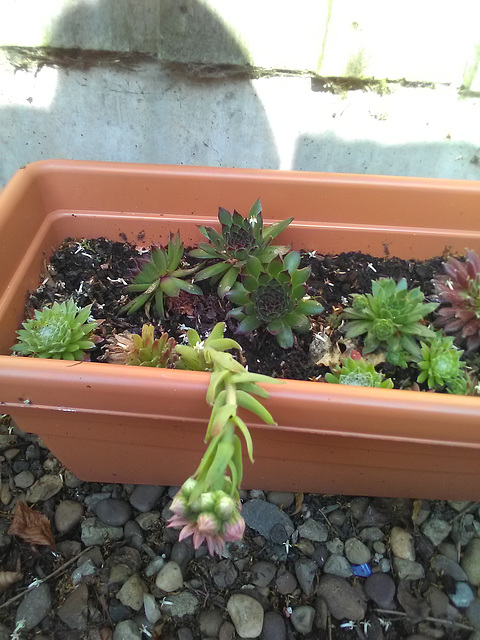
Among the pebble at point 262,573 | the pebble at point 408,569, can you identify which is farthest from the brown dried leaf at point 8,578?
the pebble at point 408,569

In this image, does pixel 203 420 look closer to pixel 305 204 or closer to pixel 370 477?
pixel 370 477

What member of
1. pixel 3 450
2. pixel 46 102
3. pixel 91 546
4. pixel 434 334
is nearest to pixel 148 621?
pixel 91 546

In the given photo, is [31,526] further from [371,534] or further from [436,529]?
[436,529]

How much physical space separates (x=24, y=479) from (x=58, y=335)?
455 millimetres

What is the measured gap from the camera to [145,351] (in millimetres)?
1021

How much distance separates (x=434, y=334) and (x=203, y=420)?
57 centimetres

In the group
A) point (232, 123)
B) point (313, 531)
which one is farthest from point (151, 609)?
point (232, 123)

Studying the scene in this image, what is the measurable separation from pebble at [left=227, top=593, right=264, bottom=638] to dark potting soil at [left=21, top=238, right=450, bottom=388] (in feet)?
1.58

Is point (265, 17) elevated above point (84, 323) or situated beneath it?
elevated above

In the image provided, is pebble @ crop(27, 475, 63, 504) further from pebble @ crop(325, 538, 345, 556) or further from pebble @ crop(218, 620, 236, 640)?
pebble @ crop(325, 538, 345, 556)

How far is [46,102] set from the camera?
1484 millimetres

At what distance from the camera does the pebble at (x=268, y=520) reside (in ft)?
3.76

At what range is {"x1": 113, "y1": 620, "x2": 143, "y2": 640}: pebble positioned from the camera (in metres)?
1.00

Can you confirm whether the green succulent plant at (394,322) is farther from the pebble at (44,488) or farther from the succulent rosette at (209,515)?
the pebble at (44,488)
